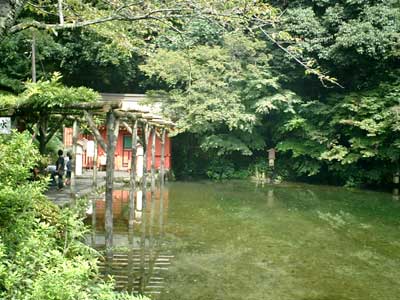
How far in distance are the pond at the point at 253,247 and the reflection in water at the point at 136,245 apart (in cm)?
2

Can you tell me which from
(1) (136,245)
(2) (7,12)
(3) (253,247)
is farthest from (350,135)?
(2) (7,12)

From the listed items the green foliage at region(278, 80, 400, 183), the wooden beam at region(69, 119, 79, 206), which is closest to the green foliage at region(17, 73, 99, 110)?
the wooden beam at region(69, 119, 79, 206)

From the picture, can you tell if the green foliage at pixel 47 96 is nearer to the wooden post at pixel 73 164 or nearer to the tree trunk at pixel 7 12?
the wooden post at pixel 73 164

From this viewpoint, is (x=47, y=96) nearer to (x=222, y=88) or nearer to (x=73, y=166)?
(x=73, y=166)

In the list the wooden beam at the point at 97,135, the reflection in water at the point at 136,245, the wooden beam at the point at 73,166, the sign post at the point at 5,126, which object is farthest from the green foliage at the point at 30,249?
the wooden beam at the point at 73,166

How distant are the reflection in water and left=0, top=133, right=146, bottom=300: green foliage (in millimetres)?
2245

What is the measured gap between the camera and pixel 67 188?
14.4 meters

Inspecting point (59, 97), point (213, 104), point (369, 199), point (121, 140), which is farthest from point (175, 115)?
point (59, 97)

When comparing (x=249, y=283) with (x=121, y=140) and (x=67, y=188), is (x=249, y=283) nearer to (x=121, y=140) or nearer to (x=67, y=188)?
(x=67, y=188)

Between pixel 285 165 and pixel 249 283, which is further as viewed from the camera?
pixel 285 165

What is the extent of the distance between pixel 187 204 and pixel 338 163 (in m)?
9.34

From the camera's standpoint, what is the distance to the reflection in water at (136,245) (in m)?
6.79

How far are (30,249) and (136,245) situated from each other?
5.45m

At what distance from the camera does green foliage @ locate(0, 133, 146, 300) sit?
3.23 metres
